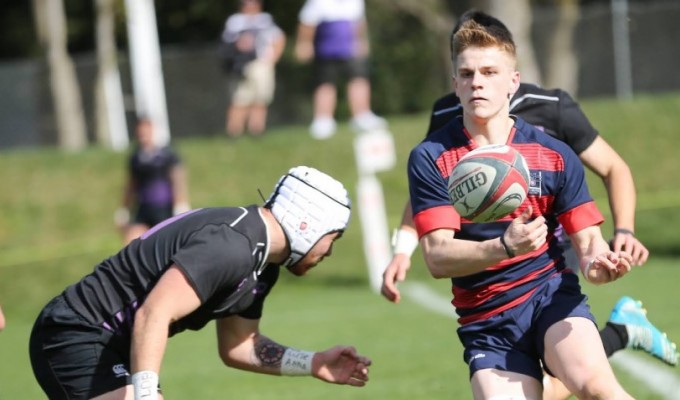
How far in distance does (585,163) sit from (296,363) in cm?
178

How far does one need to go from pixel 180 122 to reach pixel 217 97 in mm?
989

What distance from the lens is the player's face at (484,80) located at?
5441 mm

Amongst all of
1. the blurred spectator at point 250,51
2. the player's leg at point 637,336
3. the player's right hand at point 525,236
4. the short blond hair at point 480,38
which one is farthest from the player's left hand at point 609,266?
the blurred spectator at point 250,51

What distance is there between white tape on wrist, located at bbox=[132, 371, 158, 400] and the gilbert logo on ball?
1.33 metres

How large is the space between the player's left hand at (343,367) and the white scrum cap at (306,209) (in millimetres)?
667

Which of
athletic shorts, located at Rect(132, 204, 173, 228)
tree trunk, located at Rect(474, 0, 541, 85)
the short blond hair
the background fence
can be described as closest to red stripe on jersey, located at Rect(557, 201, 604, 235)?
the short blond hair

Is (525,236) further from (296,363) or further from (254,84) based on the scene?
(254,84)

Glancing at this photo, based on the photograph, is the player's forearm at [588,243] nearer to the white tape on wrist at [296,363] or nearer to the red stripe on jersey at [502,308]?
the red stripe on jersey at [502,308]

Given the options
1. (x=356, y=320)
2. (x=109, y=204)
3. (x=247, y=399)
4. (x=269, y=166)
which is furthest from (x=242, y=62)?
(x=247, y=399)

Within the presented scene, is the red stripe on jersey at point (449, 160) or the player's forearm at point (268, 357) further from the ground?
the red stripe on jersey at point (449, 160)

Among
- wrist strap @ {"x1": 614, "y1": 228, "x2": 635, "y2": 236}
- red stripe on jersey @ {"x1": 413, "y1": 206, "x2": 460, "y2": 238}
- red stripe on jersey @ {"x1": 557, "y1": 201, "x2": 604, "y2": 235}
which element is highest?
red stripe on jersey @ {"x1": 413, "y1": 206, "x2": 460, "y2": 238}

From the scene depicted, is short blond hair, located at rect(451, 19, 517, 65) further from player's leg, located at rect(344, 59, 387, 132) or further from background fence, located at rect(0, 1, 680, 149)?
background fence, located at rect(0, 1, 680, 149)

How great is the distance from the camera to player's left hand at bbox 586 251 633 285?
16.8ft

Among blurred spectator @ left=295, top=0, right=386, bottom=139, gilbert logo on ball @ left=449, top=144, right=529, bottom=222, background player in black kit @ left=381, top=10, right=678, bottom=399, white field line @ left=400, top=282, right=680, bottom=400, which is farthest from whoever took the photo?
blurred spectator @ left=295, top=0, right=386, bottom=139
